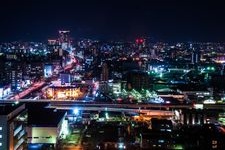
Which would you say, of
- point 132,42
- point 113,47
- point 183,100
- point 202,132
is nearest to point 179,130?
point 202,132

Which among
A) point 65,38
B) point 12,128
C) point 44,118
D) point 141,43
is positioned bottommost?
point 44,118

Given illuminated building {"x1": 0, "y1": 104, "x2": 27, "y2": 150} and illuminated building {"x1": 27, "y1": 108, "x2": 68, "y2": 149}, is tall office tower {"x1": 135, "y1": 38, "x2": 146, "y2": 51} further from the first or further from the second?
illuminated building {"x1": 0, "y1": 104, "x2": 27, "y2": 150}

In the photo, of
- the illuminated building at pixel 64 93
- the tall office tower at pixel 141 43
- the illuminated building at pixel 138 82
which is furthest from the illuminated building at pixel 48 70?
the tall office tower at pixel 141 43

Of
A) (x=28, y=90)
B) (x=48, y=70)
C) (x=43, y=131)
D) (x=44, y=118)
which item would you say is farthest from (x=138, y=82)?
(x=43, y=131)

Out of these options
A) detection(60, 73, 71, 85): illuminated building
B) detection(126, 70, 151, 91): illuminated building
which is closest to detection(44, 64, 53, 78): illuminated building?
detection(60, 73, 71, 85): illuminated building

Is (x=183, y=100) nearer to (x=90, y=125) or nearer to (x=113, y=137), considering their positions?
(x=90, y=125)

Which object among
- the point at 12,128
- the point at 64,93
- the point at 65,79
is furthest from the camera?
the point at 65,79

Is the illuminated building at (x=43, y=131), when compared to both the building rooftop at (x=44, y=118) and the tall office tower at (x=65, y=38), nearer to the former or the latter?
the building rooftop at (x=44, y=118)

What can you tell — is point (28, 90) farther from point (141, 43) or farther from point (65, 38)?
point (65, 38)
